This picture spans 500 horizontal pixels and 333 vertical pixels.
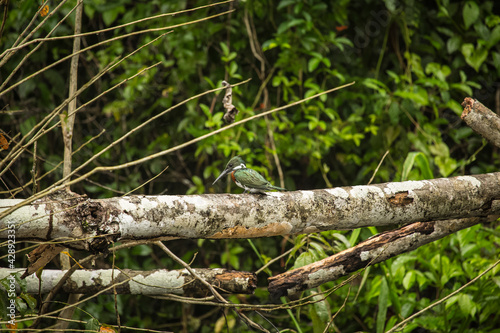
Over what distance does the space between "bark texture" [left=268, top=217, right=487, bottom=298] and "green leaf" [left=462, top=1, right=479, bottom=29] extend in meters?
1.99

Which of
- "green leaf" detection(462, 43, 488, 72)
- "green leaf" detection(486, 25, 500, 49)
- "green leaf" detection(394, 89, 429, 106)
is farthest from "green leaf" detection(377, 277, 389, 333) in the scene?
"green leaf" detection(486, 25, 500, 49)

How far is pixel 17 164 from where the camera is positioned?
356cm

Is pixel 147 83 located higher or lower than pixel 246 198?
higher

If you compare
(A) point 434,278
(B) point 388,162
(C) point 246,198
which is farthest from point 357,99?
(C) point 246,198

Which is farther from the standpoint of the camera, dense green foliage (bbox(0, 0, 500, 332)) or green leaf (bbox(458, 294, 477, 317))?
dense green foliage (bbox(0, 0, 500, 332))

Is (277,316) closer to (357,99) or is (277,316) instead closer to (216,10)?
(357,99)

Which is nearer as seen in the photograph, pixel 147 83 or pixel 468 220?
pixel 468 220

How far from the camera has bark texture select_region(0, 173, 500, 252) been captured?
128 cm

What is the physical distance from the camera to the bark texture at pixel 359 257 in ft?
5.73

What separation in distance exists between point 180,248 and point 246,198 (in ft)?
7.68

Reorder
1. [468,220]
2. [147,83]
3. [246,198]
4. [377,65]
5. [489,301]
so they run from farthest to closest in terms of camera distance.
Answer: [377,65] < [147,83] < [489,301] < [468,220] < [246,198]

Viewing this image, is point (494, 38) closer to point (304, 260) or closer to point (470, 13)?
point (470, 13)

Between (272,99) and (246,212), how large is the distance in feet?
7.31

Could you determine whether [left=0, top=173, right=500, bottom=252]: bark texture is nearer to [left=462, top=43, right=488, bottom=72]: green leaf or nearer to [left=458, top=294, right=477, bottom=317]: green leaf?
[left=458, top=294, right=477, bottom=317]: green leaf
